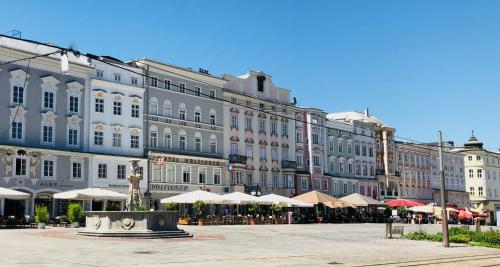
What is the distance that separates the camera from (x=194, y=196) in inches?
1720

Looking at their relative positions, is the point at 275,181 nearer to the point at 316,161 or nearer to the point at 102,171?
Result: the point at 316,161

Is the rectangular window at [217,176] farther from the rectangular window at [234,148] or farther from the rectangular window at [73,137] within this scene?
the rectangular window at [73,137]

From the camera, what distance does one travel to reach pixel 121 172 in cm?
4878

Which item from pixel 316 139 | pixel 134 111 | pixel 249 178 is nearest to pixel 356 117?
pixel 316 139

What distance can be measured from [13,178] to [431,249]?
94.3 feet

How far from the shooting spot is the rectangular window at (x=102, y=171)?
47.1 meters

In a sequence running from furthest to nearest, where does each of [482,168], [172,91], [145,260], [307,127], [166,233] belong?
[482,168], [307,127], [172,91], [166,233], [145,260]

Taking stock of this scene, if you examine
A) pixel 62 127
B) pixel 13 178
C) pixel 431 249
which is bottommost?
pixel 431 249

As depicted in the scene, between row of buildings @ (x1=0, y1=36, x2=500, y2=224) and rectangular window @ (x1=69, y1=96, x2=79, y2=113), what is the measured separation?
75mm

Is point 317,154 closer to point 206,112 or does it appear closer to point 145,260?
point 206,112

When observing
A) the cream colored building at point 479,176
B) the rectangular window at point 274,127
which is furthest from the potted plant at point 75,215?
the cream colored building at point 479,176

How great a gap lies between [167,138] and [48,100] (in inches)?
448

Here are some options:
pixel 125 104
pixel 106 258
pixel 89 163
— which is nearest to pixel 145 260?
pixel 106 258

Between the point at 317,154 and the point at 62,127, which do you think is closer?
the point at 62,127
